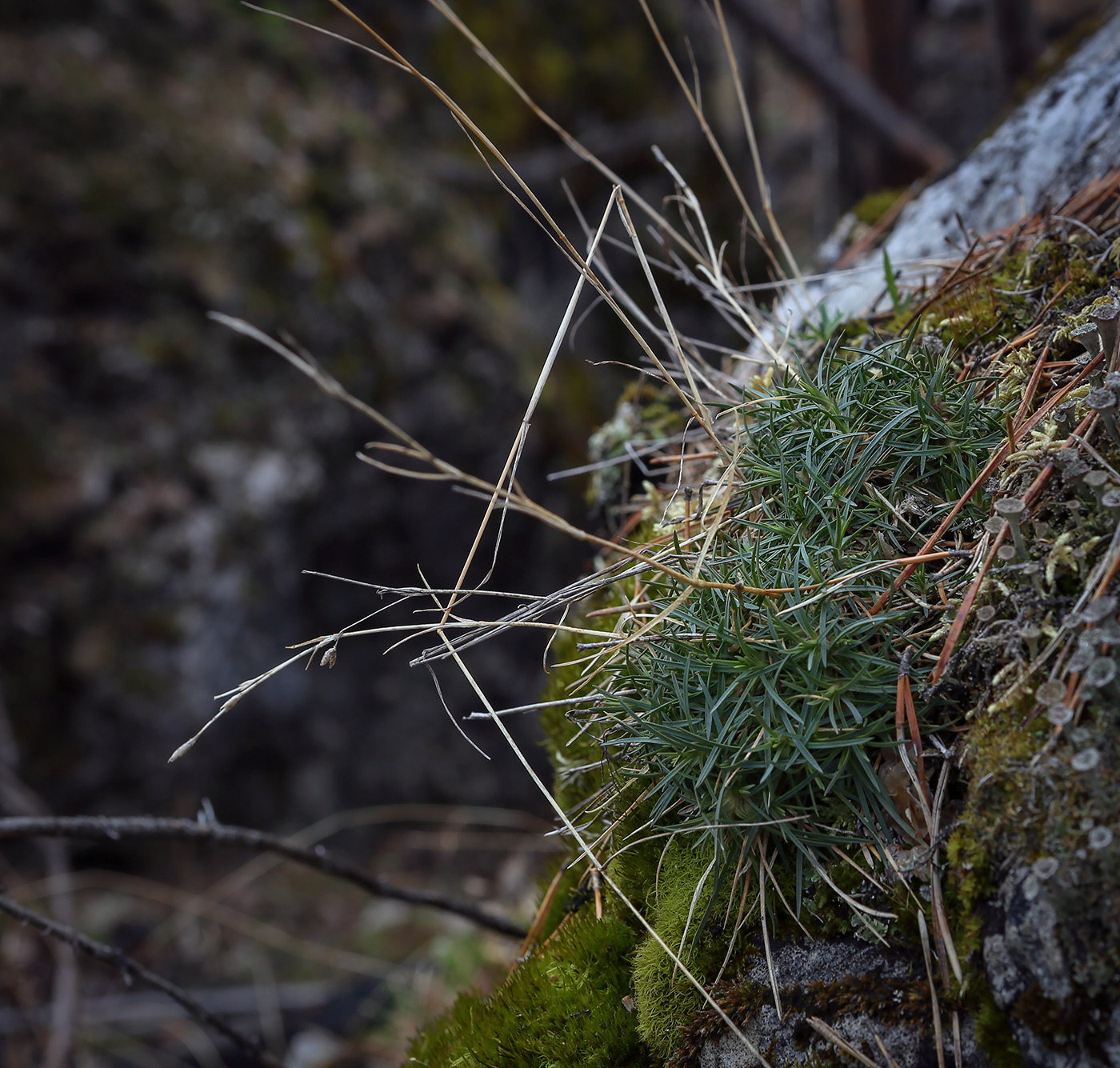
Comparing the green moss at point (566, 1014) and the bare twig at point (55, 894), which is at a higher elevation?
the green moss at point (566, 1014)

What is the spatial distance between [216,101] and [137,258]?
3.43ft

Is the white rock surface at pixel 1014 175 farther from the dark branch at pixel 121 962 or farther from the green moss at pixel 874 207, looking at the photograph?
the dark branch at pixel 121 962

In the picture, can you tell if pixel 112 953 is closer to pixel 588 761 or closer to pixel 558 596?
pixel 588 761

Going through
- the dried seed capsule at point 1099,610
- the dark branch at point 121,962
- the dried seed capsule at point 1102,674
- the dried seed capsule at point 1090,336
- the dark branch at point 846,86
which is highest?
the dark branch at point 846,86

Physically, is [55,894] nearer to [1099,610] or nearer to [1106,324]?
[1099,610]

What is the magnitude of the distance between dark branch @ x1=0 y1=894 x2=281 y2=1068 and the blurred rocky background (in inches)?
72.4

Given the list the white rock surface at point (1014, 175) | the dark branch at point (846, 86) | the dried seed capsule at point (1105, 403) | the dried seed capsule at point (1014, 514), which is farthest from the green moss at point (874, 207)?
the dark branch at point (846, 86)

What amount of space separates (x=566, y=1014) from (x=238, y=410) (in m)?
3.13

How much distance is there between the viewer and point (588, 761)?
158 centimetres

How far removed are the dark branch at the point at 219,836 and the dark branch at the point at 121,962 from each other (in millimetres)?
148

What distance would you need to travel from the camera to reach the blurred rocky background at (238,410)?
3.40m

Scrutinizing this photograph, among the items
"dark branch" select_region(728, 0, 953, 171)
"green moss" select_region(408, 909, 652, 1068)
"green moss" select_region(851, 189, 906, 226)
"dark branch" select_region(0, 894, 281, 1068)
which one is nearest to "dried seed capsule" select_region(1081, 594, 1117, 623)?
"green moss" select_region(408, 909, 652, 1068)

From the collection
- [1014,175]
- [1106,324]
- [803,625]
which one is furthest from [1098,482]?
[1014,175]

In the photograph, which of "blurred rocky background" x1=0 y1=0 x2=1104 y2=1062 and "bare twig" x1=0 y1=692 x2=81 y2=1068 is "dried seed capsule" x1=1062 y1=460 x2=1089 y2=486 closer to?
"blurred rocky background" x1=0 y1=0 x2=1104 y2=1062
